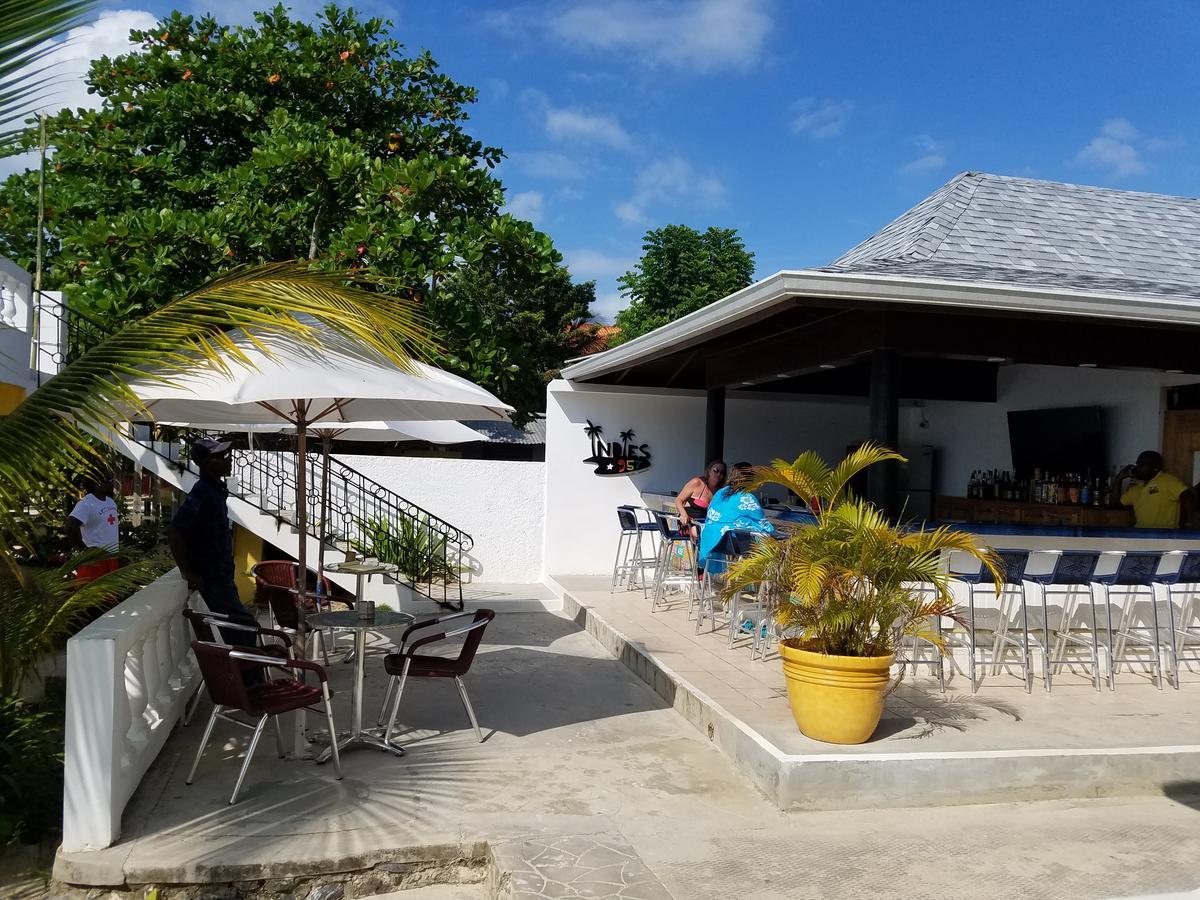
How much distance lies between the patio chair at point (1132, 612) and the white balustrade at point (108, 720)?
6139mm

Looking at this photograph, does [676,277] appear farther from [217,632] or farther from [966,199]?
[217,632]

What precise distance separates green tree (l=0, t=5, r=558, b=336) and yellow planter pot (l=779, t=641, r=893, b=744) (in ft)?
22.9

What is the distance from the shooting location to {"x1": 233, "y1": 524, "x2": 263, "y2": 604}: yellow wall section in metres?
10.7

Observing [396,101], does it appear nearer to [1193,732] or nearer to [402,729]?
[402,729]

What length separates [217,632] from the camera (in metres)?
5.03

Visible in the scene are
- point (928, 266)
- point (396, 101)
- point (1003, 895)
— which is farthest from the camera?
point (396, 101)

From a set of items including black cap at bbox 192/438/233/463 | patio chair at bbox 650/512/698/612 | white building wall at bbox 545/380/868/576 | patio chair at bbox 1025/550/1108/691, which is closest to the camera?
black cap at bbox 192/438/233/463

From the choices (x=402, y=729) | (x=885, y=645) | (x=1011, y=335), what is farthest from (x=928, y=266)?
(x=402, y=729)

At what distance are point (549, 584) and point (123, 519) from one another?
5.08 meters

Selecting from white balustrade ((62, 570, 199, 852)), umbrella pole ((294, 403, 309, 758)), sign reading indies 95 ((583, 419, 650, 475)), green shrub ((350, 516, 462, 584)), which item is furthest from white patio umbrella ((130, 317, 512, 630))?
sign reading indies 95 ((583, 419, 650, 475))

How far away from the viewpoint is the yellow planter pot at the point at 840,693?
4824 mm

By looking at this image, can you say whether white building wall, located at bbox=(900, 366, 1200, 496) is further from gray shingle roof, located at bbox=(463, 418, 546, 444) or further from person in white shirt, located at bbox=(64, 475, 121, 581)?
gray shingle roof, located at bbox=(463, 418, 546, 444)

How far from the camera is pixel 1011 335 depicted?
23.0ft

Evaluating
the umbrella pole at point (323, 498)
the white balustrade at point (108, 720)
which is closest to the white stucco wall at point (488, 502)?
the umbrella pole at point (323, 498)
